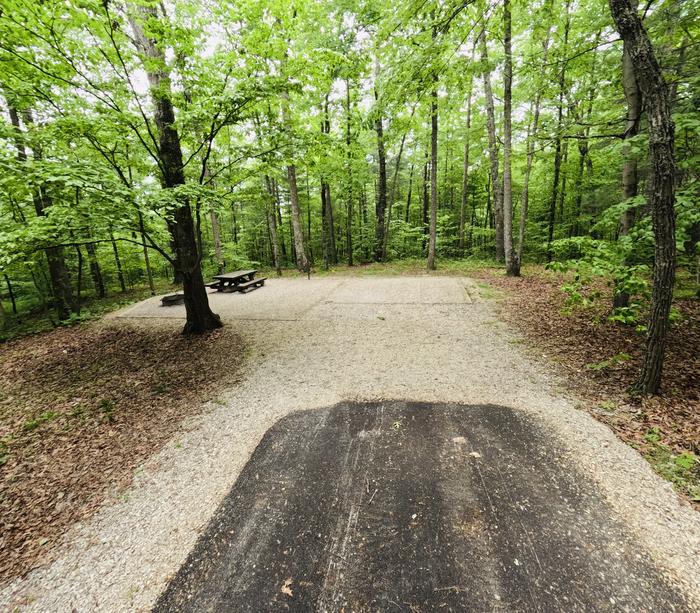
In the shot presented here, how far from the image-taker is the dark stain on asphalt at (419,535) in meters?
2.07

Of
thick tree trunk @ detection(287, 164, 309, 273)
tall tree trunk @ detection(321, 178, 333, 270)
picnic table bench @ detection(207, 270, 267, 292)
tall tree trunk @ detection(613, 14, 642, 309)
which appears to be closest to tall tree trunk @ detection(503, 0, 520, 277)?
tall tree trunk @ detection(613, 14, 642, 309)

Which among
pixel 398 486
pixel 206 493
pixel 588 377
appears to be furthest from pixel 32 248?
pixel 588 377

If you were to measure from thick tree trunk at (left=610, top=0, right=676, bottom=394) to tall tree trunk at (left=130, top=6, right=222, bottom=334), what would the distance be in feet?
21.5

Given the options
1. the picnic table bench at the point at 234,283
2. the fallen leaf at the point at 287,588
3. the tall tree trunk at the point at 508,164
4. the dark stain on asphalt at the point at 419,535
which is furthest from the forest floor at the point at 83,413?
the tall tree trunk at the point at 508,164

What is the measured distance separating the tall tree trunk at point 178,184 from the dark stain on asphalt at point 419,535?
185 inches

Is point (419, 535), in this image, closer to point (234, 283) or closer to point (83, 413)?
point (83, 413)

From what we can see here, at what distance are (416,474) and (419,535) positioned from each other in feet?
1.98

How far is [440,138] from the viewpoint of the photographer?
18.7 metres

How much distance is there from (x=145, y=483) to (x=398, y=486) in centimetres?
264

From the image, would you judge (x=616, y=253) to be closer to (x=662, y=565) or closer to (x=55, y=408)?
(x=662, y=565)

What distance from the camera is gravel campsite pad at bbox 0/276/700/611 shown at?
2.24 metres

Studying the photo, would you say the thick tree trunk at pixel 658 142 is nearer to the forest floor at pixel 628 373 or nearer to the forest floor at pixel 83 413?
the forest floor at pixel 628 373

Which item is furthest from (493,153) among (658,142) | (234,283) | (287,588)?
(287,588)

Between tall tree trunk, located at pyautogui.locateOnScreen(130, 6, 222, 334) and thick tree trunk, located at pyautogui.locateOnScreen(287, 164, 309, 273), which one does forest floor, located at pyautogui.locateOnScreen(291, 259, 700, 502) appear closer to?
tall tree trunk, located at pyautogui.locateOnScreen(130, 6, 222, 334)
